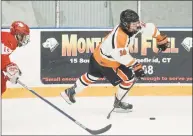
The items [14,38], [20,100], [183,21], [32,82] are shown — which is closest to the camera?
[14,38]

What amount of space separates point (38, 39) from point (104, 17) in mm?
2240

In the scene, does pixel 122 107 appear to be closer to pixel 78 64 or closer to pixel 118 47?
pixel 118 47

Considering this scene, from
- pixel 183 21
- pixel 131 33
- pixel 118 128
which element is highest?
pixel 183 21

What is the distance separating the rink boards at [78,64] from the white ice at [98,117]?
0.54 ft

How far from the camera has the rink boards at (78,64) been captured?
3.76 metres

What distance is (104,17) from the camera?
5895 millimetres

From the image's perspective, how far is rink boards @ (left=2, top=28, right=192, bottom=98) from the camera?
3.76 meters

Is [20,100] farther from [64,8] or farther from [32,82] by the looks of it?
[64,8]

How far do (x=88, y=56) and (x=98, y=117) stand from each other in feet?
3.61

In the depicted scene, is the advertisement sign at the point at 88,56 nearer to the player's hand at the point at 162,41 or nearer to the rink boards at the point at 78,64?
the rink boards at the point at 78,64

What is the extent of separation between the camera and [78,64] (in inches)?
→ 152

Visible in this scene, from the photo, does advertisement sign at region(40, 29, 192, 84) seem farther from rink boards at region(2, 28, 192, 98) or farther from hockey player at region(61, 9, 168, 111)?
hockey player at region(61, 9, 168, 111)

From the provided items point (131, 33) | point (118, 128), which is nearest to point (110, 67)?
point (131, 33)

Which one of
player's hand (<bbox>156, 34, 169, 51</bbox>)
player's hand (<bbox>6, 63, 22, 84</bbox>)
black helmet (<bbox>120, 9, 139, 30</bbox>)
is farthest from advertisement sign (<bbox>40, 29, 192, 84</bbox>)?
player's hand (<bbox>6, 63, 22, 84</bbox>)
